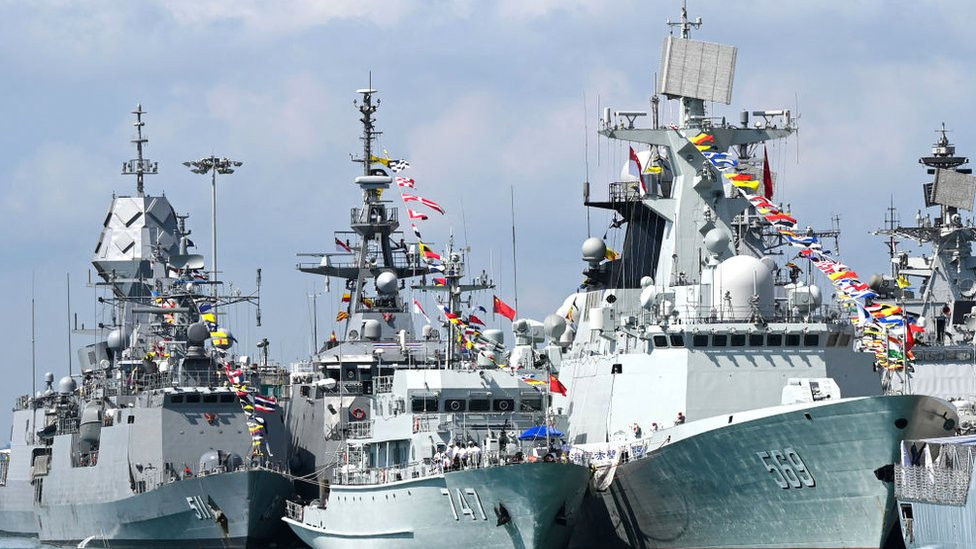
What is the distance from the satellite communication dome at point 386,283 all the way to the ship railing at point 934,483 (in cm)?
2451

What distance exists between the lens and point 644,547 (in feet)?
126

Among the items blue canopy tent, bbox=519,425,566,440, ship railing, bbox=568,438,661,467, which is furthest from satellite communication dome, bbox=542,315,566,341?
blue canopy tent, bbox=519,425,566,440

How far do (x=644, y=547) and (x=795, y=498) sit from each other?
4.97m

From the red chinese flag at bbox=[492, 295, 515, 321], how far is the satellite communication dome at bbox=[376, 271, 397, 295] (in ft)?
32.1

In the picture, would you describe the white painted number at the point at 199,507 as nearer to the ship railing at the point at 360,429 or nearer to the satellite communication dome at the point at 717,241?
the ship railing at the point at 360,429

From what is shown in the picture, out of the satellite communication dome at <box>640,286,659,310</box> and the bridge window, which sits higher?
the satellite communication dome at <box>640,286,659,310</box>

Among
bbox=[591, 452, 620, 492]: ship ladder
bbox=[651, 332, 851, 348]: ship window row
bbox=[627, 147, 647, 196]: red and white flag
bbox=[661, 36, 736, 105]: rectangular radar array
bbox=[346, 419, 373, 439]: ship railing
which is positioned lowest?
bbox=[591, 452, 620, 492]: ship ladder

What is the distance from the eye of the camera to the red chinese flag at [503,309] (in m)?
45.7

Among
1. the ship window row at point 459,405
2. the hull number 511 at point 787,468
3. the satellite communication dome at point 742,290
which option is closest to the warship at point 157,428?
the ship window row at point 459,405

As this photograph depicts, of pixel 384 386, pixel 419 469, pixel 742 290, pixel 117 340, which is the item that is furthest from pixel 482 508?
pixel 117 340

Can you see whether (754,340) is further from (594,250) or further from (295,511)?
(295,511)

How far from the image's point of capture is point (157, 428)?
48.7 meters

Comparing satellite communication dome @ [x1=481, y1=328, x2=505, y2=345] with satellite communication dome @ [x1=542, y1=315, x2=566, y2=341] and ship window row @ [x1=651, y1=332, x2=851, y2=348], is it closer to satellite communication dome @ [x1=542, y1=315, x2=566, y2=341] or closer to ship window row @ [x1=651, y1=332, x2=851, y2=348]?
satellite communication dome @ [x1=542, y1=315, x2=566, y2=341]

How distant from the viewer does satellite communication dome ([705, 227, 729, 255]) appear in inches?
1597
